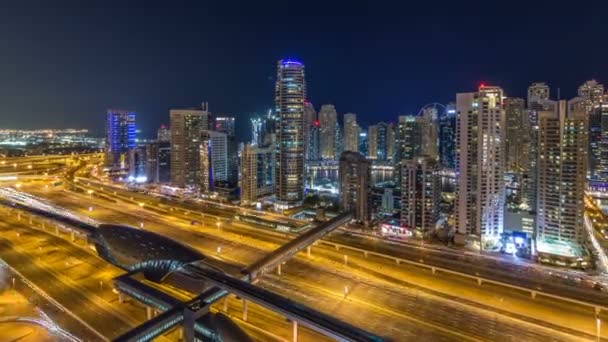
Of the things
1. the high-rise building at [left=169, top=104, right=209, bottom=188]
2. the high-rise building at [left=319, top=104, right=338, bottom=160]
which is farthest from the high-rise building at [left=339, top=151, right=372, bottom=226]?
the high-rise building at [left=319, top=104, right=338, bottom=160]

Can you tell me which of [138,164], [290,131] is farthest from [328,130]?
[138,164]

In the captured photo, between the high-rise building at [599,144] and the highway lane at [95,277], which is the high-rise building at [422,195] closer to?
the highway lane at [95,277]

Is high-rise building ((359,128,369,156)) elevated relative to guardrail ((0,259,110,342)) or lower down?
elevated

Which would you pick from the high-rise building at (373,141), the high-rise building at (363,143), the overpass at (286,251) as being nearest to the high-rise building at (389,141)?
the high-rise building at (373,141)

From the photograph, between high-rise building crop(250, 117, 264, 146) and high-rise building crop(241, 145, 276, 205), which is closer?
high-rise building crop(241, 145, 276, 205)

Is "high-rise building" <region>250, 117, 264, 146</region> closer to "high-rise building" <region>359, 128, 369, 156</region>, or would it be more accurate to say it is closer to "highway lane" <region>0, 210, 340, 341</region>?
"high-rise building" <region>359, 128, 369, 156</region>

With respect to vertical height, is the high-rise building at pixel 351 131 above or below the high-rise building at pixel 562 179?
above
